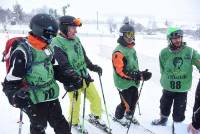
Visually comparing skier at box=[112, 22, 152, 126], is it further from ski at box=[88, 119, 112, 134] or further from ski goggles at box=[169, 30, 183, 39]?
ski goggles at box=[169, 30, 183, 39]

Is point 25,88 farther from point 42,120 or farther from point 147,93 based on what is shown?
point 147,93

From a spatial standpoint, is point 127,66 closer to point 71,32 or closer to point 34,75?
point 71,32

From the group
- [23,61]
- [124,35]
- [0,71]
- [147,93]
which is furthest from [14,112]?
[0,71]

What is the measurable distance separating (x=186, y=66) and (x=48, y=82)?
9.59 ft

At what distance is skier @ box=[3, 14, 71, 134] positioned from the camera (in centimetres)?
433

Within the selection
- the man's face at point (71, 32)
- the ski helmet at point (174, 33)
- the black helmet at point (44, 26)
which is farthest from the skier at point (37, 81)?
the ski helmet at point (174, 33)

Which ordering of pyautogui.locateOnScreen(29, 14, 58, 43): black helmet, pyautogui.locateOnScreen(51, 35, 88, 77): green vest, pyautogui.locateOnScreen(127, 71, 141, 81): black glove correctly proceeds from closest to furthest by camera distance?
pyautogui.locateOnScreen(29, 14, 58, 43): black helmet → pyautogui.locateOnScreen(51, 35, 88, 77): green vest → pyautogui.locateOnScreen(127, 71, 141, 81): black glove

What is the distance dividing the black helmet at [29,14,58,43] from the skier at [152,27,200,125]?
8.69 feet

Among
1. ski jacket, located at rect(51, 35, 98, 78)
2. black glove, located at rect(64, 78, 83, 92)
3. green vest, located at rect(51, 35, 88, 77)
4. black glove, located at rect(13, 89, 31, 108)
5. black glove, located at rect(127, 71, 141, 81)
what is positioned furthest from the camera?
black glove, located at rect(127, 71, 141, 81)

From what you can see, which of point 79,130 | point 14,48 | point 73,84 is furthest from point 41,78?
point 79,130

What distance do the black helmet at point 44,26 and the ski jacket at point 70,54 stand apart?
152cm

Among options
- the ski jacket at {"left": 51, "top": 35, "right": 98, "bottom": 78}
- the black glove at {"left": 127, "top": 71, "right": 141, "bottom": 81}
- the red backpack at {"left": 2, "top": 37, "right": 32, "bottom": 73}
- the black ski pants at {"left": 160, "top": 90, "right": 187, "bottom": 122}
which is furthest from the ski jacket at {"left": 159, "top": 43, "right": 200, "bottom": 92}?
the red backpack at {"left": 2, "top": 37, "right": 32, "bottom": 73}

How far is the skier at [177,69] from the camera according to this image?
21.2 feet

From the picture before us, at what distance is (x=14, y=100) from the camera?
→ 4188mm
